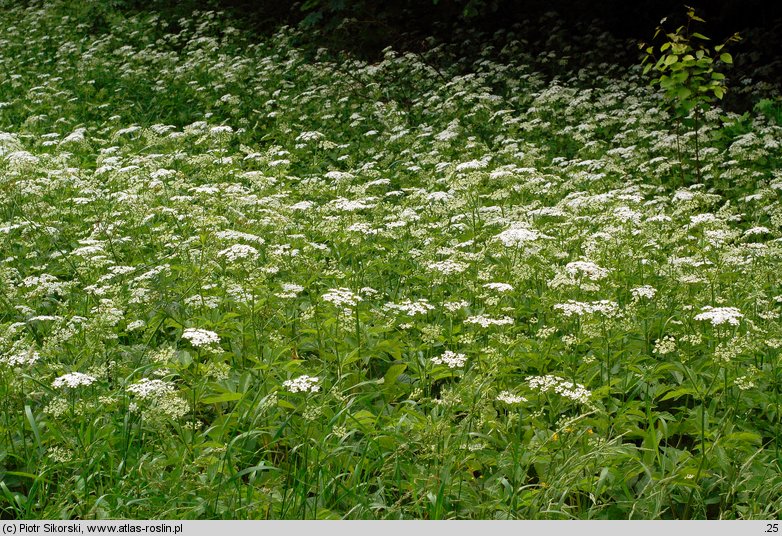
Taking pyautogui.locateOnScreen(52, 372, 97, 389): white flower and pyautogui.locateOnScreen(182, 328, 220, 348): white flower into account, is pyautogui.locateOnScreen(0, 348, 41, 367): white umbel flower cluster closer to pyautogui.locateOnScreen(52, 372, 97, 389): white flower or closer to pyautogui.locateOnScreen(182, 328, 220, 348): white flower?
pyautogui.locateOnScreen(52, 372, 97, 389): white flower

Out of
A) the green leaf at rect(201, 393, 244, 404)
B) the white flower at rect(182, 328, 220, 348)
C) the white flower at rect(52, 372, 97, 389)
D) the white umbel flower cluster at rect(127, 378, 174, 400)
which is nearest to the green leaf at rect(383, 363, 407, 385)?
the green leaf at rect(201, 393, 244, 404)

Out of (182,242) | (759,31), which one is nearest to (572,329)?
(182,242)

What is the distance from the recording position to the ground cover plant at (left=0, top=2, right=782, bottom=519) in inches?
140

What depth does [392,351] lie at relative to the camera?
4875mm

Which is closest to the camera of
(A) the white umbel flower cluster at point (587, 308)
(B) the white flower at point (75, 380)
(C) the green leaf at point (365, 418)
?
(B) the white flower at point (75, 380)

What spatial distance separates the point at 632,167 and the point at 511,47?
22.6 ft

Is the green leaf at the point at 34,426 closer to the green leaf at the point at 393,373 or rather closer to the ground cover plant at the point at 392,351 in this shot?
the ground cover plant at the point at 392,351

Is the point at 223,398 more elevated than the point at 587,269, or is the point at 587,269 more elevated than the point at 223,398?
the point at 587,269

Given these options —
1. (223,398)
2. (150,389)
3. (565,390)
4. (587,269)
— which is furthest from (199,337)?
(587,269)

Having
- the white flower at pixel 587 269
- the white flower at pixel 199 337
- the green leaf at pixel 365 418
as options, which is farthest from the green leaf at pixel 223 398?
the white flower at pixel 587 269

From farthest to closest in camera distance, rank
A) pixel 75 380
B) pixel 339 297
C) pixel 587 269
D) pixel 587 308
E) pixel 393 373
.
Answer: pixel 393 373
pixel 587 269
pixel 339 297
pixel 587 308
pixel 75 380

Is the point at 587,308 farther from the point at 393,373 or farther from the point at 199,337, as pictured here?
the point at 199,337

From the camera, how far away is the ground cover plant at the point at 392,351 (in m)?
3.54
